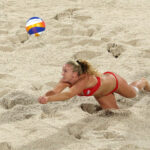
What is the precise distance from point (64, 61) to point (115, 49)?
66 centimetres

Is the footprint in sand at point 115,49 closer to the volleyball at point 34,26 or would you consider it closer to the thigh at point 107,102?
the volleyball at point 34,26

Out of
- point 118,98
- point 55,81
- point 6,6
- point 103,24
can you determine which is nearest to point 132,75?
point 118,98

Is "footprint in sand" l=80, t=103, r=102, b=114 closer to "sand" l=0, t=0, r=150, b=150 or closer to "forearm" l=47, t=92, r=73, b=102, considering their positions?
"sand" l=0, t=0, r=150, b=150

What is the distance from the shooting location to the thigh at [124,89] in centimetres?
284

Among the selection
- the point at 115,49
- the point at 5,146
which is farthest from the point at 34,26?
the point at 5,146

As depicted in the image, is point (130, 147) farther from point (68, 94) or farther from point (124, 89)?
point (124, 89)

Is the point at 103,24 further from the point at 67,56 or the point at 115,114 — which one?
the point at 115,114

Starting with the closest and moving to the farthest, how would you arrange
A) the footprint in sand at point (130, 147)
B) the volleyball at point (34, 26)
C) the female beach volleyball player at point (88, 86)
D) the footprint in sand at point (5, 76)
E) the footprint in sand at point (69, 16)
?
the footprint in sand at point (130, 147)
the female beach volleyball player at point (88, 86)
the footprint in sand at point (5, 76)
the volleyball at point (34, 26)
the footprint in sand at point (69, 16)

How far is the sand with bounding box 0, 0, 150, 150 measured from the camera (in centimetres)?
236

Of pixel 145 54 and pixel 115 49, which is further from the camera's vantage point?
pixel 115 49

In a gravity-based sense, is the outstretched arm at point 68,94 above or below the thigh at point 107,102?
above

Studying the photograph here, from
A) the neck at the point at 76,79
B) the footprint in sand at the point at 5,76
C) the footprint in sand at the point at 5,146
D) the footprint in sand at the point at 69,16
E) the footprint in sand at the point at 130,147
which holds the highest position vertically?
the footprint in sand at the point at 69,16

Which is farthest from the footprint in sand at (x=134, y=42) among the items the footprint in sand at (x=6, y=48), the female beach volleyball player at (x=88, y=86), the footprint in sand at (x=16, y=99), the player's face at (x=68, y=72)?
the player's face at (x=68, y=72)

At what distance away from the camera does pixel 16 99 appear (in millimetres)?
2895
